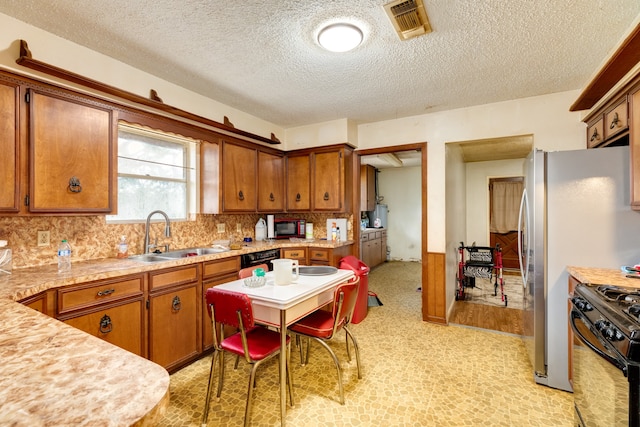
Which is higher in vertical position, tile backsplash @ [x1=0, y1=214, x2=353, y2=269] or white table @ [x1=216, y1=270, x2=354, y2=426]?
tile backsplash @ [x1=0, y1=214, x2=353, y2=269]

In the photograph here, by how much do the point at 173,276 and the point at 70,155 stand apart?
1.10 meters

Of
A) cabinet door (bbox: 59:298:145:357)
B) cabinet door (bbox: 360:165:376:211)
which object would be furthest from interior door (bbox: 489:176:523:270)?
cabinet door (bbox: 59:298:145:357)

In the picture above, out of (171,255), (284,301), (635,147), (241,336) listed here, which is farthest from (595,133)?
(171,255)

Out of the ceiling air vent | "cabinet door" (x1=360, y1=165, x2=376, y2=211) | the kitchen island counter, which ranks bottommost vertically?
the kitchen island counter

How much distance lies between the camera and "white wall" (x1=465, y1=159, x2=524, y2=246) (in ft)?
20.3

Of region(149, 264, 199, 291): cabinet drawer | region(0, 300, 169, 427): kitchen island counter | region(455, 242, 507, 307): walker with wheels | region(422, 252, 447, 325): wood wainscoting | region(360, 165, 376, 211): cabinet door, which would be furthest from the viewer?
region(360, 165, 376, 211): cabinet door

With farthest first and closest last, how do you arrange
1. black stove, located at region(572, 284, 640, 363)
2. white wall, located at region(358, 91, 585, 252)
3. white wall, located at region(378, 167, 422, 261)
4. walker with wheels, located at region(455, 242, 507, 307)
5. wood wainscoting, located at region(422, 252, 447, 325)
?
white wall, located at region(378, 167, 422, 261)
walker with wheels, located at region(455, 242, 507, 307)
wood wainscoting, located at region(422, 252, 447, 325)
white wall, located at region(358, 91, 585, 252)
black stove, located at region(572, 284, 640, 363)

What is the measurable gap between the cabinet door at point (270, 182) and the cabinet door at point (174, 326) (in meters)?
1.52

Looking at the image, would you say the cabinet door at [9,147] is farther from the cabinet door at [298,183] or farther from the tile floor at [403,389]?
the cabinet door at [298,183]

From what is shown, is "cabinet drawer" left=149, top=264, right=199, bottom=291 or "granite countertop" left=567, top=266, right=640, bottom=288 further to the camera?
"cabinet drawer" left=149, top=264, right=199, bottom=291

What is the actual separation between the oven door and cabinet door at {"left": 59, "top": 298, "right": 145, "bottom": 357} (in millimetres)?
2662

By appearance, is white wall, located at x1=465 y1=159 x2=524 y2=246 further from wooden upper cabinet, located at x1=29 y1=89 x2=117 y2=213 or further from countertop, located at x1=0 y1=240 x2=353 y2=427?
countertop, located at x1=0 y1=240 x2=353 y2=427

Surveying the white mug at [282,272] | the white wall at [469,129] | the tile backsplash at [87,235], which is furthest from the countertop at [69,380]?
the white wall at [469,129]

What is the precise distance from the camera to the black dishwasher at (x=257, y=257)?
2988mm
